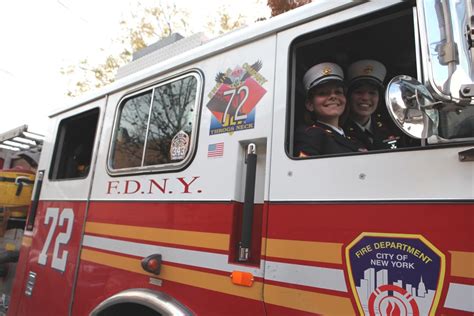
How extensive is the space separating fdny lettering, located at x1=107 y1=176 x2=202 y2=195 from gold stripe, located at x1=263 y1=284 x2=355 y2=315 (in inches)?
27.6

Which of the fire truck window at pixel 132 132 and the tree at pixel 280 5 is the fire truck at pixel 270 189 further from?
the tree at pixel 280 5

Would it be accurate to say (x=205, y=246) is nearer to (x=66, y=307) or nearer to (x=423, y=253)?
(x=423, y=253)

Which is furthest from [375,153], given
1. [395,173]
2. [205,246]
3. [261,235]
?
[205,246]

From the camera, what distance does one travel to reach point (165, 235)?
2.20 meters

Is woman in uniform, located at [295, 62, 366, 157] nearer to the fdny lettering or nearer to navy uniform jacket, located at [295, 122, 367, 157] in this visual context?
navy uniform jacket, located at [295, 122, 367, 157]

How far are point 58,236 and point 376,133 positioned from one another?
2583 millimetres

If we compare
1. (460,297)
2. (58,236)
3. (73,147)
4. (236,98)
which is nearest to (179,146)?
(236,98)

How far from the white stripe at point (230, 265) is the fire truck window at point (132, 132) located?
1.86 feet

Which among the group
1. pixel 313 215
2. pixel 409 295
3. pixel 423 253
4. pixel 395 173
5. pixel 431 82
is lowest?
pixel 409 295

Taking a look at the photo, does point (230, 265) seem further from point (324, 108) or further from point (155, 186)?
point (324, 108)

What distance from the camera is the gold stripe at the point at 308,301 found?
1470mm

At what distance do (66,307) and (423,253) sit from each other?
254 cm

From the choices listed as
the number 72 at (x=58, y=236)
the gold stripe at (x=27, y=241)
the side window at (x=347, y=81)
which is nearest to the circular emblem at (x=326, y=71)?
the side window at (x=347, y=81)

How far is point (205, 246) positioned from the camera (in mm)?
1970
